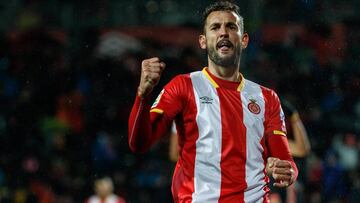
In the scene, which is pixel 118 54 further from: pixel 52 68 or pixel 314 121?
pixel 314 121

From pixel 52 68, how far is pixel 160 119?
8.90m

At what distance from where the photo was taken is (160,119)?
3.92 metres

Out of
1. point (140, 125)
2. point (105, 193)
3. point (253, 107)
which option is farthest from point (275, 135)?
point (105, 193)

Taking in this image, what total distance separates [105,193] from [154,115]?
6.12 meters

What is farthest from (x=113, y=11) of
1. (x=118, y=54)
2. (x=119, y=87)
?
(x=119, y=87)

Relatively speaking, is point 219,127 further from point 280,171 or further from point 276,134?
point 280,171

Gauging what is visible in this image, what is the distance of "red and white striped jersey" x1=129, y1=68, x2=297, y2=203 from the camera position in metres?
3.90

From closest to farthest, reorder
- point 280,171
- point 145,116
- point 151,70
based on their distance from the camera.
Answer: point 151,70
point 280,171
point 145,116

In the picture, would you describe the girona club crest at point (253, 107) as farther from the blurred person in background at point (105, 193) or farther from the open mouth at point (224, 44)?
the blurred person in background at point (105, 193)

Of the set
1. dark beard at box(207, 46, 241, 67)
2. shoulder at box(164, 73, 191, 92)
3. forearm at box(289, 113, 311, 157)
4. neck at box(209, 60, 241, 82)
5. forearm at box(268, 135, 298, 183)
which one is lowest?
forearm at box(289, 113, 311, 157)

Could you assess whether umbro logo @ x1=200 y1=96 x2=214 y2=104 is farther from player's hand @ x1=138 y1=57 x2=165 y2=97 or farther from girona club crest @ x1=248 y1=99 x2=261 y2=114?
player's hand @ x1=138 y1=57 x2=165 y2=97

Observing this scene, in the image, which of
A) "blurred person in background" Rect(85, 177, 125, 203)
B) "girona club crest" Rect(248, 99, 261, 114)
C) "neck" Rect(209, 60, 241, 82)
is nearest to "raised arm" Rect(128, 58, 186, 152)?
"neck" Rect(209, 60, 241, 82)

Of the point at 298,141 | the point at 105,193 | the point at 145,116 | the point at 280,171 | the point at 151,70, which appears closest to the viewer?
the point at 151,70

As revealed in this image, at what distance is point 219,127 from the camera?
12.9 ft
